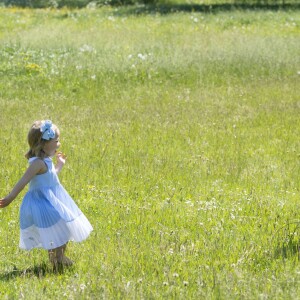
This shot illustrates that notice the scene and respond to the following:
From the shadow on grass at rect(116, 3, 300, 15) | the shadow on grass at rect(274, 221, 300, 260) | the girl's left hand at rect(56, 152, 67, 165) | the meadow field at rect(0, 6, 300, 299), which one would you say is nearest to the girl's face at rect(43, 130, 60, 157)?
the girl's left hand at rect(56, 152, 67, 165)

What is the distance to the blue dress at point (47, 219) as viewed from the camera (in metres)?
6.24

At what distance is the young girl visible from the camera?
20.5 feet

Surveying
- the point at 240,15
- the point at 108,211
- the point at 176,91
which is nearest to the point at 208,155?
the point at 108,211

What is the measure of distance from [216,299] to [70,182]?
382 centimetres

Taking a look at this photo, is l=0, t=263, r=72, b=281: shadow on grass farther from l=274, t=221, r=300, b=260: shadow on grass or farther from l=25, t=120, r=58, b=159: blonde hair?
l=274, t=221, r=300, b=260: shadow on grass

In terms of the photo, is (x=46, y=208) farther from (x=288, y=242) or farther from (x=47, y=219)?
(x=288, y=242)

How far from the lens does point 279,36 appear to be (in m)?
20.7

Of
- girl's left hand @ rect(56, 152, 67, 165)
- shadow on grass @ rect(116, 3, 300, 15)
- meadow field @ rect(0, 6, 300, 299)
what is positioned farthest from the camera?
shadow on grass @ rect(116, 3, 300, 15)

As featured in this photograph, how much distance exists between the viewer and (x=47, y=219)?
6242mm

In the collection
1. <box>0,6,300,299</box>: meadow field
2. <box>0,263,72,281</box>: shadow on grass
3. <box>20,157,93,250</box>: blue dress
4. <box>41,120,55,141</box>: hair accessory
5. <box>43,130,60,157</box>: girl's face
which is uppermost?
<box>41,120,55,141</box>: hair accessory

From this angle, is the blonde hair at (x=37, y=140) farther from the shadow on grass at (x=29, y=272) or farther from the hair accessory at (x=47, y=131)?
the shadow on grass at (x=29, y=272)

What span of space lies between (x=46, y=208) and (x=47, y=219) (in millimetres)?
87

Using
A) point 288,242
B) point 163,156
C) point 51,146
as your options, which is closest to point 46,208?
point 51,146

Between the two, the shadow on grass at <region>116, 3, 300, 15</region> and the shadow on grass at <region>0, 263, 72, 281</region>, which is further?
the shadow on grass at <region>116, 3, 300, 15</region>
